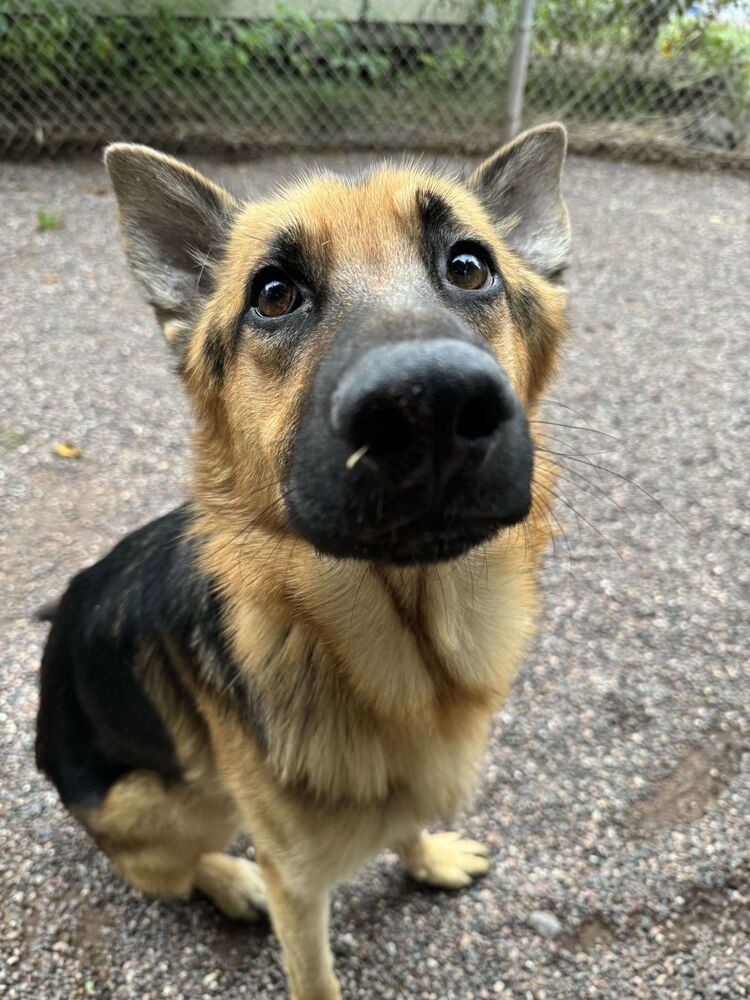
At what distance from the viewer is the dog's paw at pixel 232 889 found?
291 cm

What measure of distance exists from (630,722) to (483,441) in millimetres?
2505

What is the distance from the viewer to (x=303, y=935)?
7.99 feet

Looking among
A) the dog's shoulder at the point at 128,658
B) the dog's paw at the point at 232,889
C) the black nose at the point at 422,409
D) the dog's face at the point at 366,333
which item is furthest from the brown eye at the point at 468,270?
the dog's paw at the point at 232,889

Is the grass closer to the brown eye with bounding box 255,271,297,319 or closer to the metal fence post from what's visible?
the metal fence post

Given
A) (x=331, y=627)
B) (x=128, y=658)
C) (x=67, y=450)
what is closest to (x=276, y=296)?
(x=331, y=627)

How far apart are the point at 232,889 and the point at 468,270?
8.10 ft

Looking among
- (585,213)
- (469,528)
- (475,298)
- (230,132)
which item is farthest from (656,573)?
(230,132)

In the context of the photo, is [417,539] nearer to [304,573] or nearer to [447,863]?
[304,573]

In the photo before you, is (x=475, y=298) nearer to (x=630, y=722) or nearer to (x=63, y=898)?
(x=630, y=722)

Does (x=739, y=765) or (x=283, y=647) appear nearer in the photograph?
(x=283, y=647)

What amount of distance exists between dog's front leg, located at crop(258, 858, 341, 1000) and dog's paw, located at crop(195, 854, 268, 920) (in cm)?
41

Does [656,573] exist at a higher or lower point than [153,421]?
higher

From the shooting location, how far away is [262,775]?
2.33 meters

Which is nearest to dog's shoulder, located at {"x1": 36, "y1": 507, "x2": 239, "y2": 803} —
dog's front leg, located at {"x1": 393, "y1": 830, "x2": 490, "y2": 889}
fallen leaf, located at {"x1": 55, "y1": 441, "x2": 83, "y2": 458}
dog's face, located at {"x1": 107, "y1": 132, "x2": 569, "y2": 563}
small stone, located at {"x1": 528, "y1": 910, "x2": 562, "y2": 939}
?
dog's face, located at {"x1": 107, "y1": 132, "x2": 569, "y2": 563}
